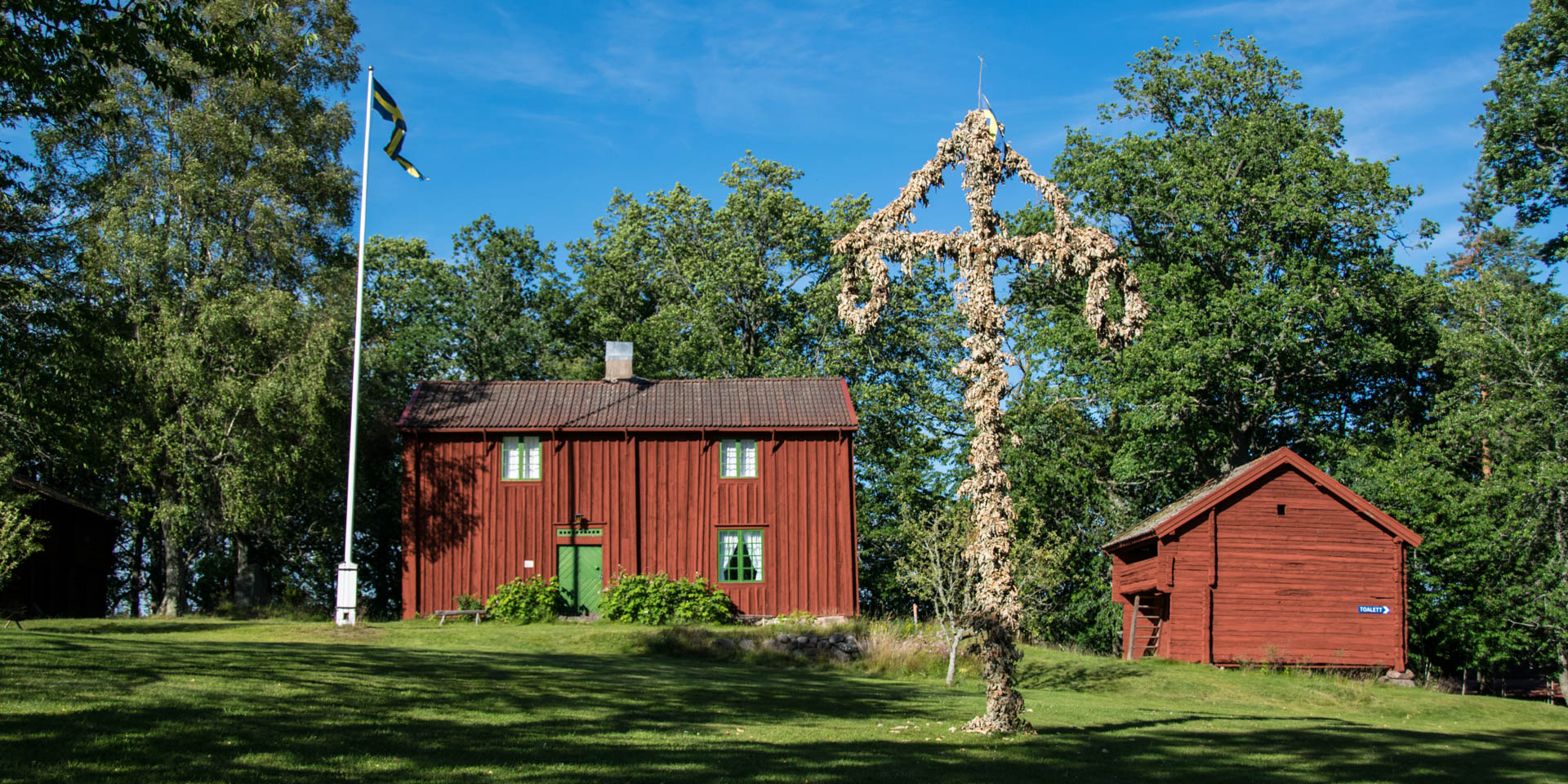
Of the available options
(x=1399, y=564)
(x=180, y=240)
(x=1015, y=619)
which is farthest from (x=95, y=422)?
(x=1399, y=564)

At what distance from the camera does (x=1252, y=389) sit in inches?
1400

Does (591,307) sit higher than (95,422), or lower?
higher

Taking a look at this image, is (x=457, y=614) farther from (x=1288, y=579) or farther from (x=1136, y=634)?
(x=1288, y=579)

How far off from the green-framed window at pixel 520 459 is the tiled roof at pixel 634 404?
1.94 feet

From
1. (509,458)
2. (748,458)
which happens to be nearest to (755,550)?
(748,458)

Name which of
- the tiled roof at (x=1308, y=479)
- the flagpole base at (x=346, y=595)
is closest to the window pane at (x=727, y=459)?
the flagpole base at (x=346, y=595)

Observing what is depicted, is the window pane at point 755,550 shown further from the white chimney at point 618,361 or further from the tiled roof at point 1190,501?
the tiled roof at point 1190,501

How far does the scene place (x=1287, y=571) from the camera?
93.7ft

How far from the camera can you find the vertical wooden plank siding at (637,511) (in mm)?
31609

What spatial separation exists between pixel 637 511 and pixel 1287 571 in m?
16.6

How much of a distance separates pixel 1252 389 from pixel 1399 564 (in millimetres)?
8174

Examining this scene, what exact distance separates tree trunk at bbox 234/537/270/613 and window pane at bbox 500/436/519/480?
8700 millimetres

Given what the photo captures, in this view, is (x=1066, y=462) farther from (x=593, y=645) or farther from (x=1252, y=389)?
(x=593, y=645)

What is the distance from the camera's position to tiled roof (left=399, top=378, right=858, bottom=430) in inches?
1265
